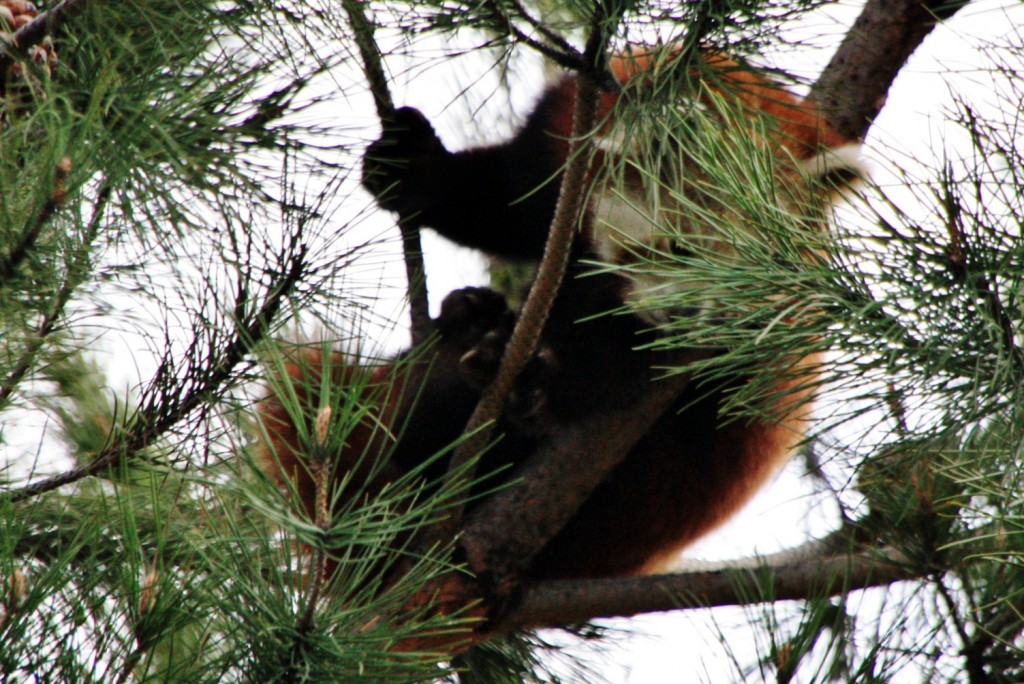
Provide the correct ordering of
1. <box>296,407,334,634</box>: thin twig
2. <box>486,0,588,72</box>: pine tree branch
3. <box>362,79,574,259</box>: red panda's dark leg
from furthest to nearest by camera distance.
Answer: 1. <box>362,79,574,259</box>: red panda's dark leg
2. <box>486,0,588,72</box>: pine tree branch
3. <box>296,407,334,634</box>: thin twig

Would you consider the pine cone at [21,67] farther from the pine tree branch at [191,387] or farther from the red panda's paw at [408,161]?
the red panda's paw at [408,161]

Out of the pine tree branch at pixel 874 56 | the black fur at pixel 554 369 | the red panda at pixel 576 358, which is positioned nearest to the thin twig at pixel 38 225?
the red panda at pixel 576 358

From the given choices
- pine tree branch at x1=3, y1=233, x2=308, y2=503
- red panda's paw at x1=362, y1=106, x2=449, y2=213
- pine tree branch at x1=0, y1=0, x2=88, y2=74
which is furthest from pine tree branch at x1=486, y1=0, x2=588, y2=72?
red panda's paw at x1=362, y1=106, x2=449, y2=213

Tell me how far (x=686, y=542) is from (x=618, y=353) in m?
0.72

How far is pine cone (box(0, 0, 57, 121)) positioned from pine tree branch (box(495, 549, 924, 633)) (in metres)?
1.26

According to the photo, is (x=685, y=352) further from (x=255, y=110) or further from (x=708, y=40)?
(x=255, y=110)

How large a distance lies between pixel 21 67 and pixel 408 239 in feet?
2.96

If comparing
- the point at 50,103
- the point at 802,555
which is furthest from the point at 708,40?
the point at 802,555

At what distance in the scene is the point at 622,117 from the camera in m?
1.53

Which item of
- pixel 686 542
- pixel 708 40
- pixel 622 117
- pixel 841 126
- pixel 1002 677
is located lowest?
pixel 1002 677

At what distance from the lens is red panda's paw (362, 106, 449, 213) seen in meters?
2.46

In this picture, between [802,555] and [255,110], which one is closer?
[255,110]

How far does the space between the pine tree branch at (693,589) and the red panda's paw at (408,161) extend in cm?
104

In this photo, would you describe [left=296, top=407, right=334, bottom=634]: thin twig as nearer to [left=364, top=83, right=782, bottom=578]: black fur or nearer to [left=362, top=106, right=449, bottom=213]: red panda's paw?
[left=364, top=83, right=782, bottom=578]: black fur
